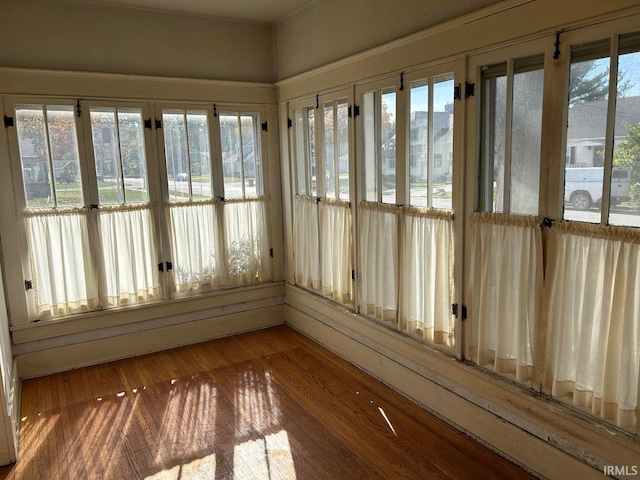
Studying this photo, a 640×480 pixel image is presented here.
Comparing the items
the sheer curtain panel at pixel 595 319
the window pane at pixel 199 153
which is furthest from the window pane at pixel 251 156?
the sheer curtain panel at pixel 595 319

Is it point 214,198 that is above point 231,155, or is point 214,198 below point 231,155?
below

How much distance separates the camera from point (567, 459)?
7.39ft

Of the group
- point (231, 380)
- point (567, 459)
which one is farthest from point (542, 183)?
point (231, 380)

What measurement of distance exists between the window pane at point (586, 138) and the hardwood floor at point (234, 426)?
1.42 m

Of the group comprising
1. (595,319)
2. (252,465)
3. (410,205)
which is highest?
(410,205)

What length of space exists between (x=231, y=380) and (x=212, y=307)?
990 millimetres

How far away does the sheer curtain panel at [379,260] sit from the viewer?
324 cm

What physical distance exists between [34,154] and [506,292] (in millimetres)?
3453

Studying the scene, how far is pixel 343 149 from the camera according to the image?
11.9 ft

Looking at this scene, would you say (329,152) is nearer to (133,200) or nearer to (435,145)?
(435,145)

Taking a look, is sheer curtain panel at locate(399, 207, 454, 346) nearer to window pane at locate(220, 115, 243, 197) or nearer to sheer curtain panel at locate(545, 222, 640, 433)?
sheer curtain panel at locate(545, 222, 640, 433)

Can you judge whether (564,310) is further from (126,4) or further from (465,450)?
(126,4)

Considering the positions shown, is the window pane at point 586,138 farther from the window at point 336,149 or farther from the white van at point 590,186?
the window at point 336,149

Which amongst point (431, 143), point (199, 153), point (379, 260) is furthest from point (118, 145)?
point (431, 143)
